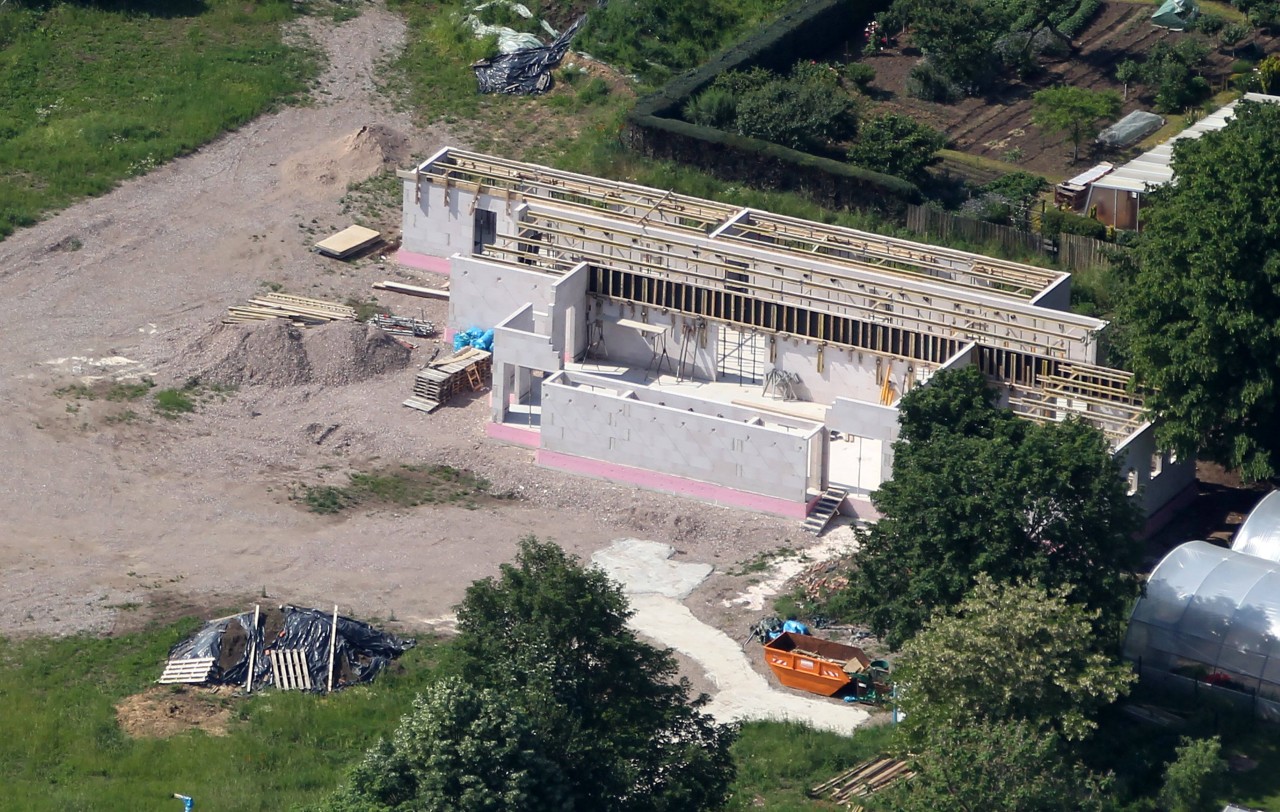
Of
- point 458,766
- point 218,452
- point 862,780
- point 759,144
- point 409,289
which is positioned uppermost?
point 759,144

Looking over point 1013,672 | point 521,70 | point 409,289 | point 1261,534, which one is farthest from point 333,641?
point 521,70

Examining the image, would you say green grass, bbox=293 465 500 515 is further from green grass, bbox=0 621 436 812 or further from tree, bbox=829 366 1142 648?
tree, bbox=829 366 1142 648

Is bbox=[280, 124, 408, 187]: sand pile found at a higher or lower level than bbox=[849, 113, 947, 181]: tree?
lower

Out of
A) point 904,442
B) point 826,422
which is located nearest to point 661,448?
point 826,422

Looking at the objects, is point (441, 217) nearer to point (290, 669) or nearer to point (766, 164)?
point (766, 164)

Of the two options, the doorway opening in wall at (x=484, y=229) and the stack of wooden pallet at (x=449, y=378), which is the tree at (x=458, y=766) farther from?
the doorway opening in wall at (x=484, y=229)

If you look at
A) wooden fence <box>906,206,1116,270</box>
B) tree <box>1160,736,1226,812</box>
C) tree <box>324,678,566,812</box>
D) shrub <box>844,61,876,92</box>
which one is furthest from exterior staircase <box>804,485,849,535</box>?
shrub <box>844,61,876,92</box>
